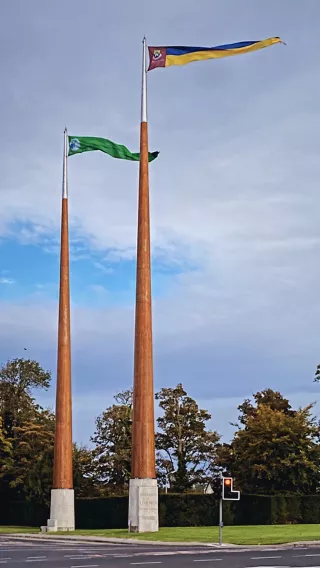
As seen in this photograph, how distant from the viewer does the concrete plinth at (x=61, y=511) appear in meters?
54.3

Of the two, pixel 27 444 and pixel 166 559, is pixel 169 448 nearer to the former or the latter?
pixel 27 444

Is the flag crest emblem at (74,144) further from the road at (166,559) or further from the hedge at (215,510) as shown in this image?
the road at (166,559)

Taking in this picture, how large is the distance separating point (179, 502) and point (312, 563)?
39430 millimetres

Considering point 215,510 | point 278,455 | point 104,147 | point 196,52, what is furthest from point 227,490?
point 278,455

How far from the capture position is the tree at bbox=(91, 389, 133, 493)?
74750 mm

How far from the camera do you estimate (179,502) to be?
61219 mm

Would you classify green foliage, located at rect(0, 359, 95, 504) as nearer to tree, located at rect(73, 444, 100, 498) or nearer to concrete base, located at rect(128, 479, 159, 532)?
tree, located at rect(73, 444, 100, 498)

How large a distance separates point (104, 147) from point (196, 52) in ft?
31.8

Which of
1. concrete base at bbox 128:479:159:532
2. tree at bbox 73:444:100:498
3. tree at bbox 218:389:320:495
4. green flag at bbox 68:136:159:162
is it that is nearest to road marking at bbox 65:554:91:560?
concrete base at bbox 128:479:159:532

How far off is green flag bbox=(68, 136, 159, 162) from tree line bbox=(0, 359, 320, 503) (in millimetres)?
25812

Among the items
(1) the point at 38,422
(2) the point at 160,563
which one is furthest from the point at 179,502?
(2) the point at 160,563

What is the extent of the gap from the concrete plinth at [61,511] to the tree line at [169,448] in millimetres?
14746

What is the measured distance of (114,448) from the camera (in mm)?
75688

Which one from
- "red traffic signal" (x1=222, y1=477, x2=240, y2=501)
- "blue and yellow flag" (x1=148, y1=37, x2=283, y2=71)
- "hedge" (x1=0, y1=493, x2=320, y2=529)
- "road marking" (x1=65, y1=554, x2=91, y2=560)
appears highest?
"blue and yellow flag" (x1=148, y1=37, x2=283, y2=71)
